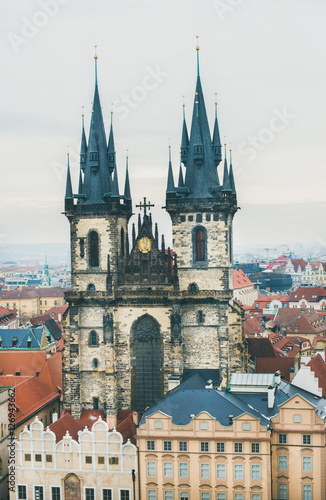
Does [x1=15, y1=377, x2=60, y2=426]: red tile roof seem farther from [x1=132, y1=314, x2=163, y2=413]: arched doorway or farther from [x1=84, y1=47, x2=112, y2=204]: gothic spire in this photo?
[x1=84, y1=47, x2=112, y2=204]: gothic spire

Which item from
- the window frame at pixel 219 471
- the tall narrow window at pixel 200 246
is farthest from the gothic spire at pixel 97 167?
the window frame at pixel 219 471

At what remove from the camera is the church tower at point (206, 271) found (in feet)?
202

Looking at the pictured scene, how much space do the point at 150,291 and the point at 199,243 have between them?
620 centimetres

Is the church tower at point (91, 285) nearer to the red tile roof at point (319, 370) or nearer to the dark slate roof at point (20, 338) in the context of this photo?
the red tile roof at point (319, 370)

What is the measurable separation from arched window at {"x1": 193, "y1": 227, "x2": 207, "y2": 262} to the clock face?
4.16 metres

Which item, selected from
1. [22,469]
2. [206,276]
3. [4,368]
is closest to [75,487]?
[22,469]

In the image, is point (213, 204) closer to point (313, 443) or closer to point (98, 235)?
point (98, 235)

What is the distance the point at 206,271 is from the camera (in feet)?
204

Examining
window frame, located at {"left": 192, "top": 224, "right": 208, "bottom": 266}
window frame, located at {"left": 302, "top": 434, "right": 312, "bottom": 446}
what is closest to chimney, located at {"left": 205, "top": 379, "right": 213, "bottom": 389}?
window frame, located at {"left": 302, "top": 434, "right": 312, "bottom": 446}

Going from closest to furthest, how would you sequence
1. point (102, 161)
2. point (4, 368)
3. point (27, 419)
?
point (27, 419) → point (102, 161) → point (4, 368)

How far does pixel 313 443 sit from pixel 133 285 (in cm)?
2332

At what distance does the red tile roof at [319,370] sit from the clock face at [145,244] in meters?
18.9

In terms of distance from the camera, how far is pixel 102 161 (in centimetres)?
6594

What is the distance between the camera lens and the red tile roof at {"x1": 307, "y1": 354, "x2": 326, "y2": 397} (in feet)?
205
